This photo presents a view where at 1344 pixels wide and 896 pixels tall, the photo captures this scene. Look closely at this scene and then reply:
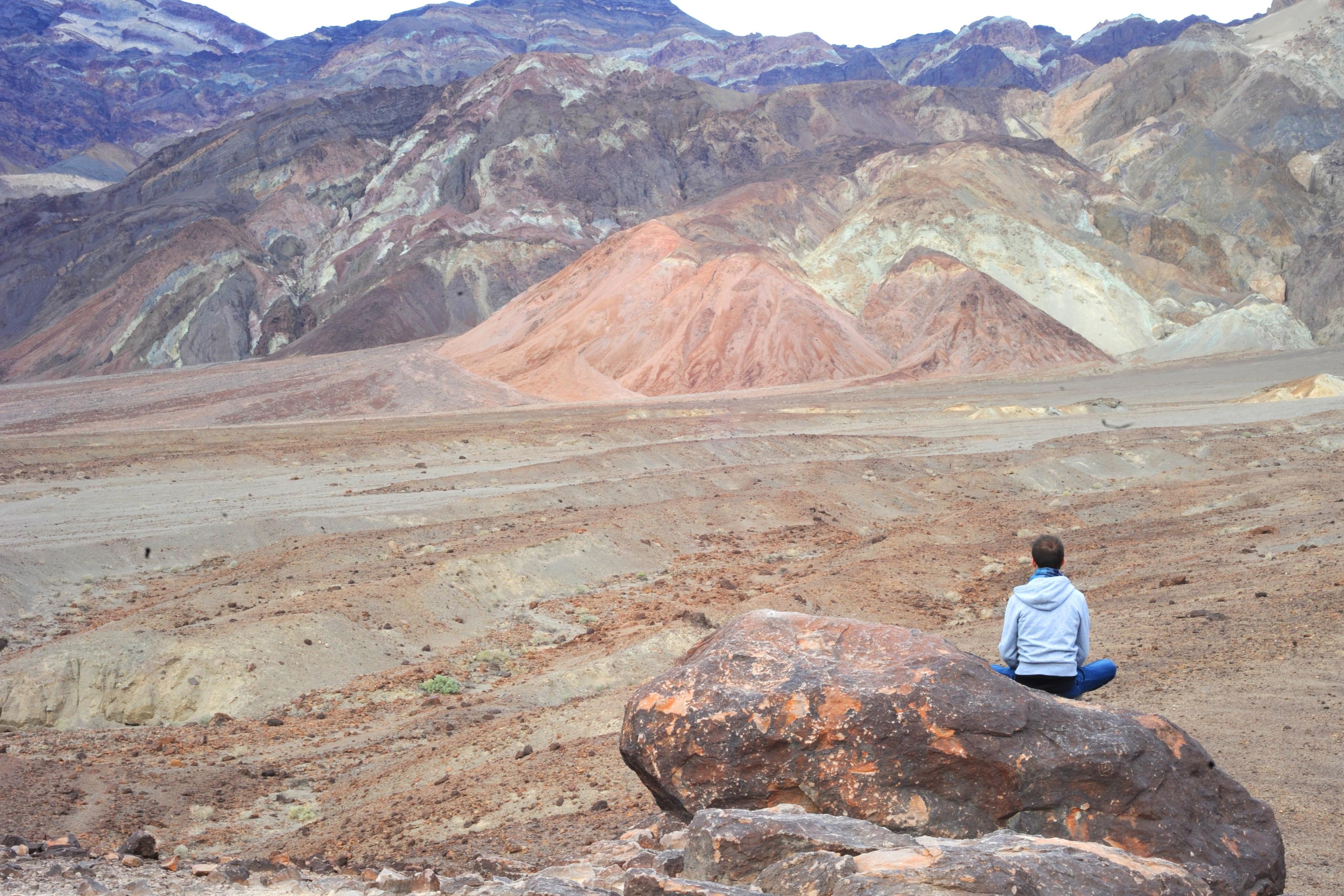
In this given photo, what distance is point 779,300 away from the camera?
229ft

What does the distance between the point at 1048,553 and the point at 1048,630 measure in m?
0.45

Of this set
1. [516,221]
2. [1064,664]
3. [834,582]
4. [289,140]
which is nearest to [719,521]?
[834,582]

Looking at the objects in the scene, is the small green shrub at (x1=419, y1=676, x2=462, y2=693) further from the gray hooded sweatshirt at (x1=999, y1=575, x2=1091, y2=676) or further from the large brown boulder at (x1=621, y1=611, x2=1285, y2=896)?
the gray hooded sweatshirt at (x1=999, y1=575, x2=1091, y2=676)

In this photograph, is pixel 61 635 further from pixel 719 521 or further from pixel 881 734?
pixel 881 734

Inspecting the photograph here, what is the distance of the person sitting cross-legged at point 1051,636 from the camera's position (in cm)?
652

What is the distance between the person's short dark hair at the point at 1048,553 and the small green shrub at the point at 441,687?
353 inches

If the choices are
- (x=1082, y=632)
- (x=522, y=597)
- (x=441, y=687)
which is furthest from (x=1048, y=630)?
(x=522, y=597)

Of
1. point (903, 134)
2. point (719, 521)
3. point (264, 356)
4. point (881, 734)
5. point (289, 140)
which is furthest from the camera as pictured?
point (903, 134)

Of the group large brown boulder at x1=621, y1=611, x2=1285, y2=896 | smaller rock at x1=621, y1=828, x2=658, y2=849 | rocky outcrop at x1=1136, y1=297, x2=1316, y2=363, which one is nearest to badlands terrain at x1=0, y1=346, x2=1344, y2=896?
smaller rock at x1=621, y1=828, x2=658, y2=849

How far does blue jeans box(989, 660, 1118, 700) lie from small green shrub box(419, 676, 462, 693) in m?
8.72

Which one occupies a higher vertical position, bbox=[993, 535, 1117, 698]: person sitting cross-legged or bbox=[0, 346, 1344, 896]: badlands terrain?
bbox=[993, 535, 1117, 698]: person sitting cross-legged

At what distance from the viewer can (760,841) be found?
4.95 metres

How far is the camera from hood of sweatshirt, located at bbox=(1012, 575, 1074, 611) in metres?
6.54

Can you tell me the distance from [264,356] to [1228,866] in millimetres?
85485
